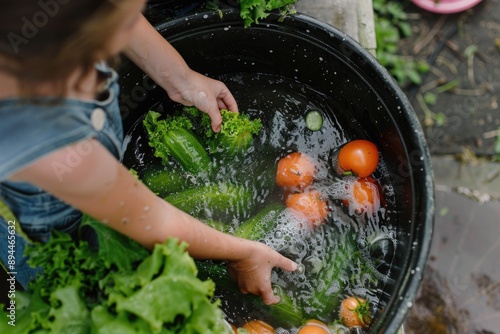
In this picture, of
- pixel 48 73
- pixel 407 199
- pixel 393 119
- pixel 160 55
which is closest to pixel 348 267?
pixel 407 199

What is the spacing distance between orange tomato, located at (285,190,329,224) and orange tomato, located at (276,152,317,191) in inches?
1.8

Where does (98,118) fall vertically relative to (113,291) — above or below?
above

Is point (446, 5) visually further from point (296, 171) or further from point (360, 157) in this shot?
point (296, 171)

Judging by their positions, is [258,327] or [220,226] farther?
[220,226]

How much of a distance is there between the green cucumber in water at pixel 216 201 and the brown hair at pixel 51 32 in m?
1.06

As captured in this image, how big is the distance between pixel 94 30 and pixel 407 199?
3.90 ft

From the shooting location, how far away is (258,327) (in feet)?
6.04

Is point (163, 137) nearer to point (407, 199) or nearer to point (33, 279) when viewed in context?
point (33, 279)

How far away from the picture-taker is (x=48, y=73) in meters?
0.94

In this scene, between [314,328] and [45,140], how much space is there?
1.17 meters

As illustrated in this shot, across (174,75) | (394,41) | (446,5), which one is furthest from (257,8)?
(446,5)

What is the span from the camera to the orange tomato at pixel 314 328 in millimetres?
1823

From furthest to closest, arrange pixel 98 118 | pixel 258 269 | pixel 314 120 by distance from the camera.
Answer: pixel 314 120
pixel 258 269
pixel 98 118

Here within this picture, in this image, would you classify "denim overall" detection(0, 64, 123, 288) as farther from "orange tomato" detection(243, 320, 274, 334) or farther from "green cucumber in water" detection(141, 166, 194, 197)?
"orange tomato" detection(243, 320, 274, 334)
